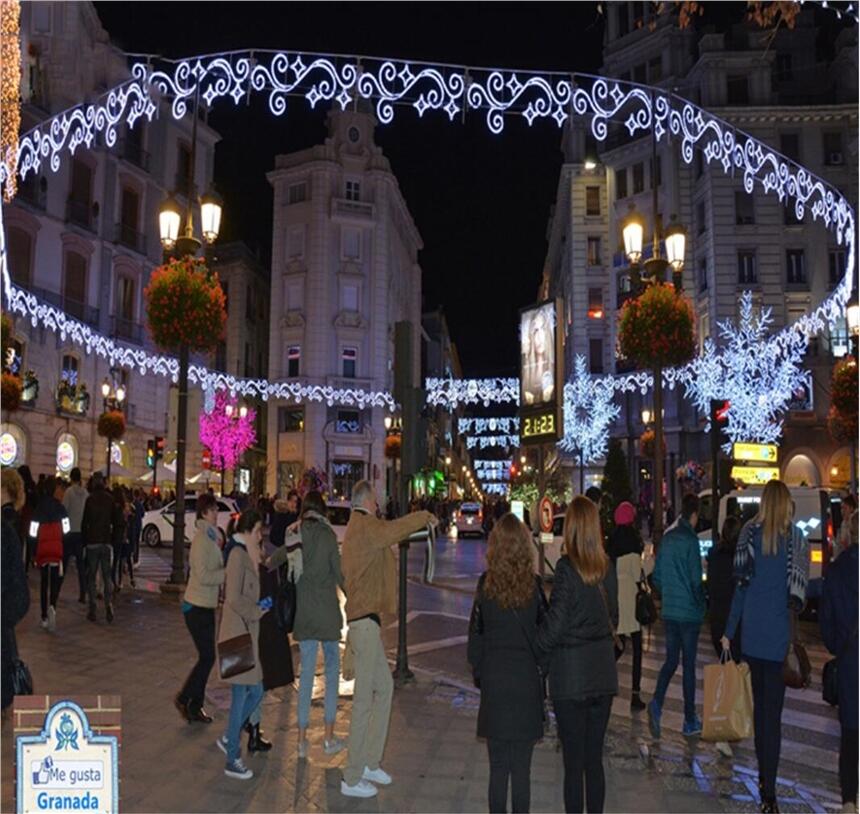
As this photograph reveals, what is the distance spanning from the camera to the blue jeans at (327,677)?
7.32m

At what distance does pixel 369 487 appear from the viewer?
280 inches

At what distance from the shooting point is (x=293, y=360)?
5825 centimetres

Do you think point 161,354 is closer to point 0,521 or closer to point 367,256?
point 367,256

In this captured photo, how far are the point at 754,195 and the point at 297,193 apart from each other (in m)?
28.7

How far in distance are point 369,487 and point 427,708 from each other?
118 inches

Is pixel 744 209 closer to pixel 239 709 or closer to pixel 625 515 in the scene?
pixel 625 515

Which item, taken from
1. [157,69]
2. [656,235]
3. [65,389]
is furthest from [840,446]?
[157,69]

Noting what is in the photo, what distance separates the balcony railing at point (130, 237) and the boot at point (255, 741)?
37.9 m

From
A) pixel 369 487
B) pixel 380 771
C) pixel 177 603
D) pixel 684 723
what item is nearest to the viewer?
pixel 380 771

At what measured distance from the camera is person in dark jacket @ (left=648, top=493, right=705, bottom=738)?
8211mm

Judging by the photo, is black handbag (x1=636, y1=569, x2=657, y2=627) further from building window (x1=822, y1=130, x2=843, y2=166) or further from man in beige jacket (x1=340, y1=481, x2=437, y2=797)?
building window (x1=822, y1=130, x2=843, y2=166)

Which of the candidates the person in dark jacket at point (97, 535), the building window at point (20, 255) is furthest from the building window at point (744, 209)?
the person in dark jacket at point (97, 535)

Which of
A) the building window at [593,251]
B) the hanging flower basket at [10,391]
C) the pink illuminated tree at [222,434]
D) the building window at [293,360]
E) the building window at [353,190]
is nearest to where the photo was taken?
the hanging flower basket at [10,391]

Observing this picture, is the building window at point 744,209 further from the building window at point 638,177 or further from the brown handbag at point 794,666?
the brown handbag at point 794,666
